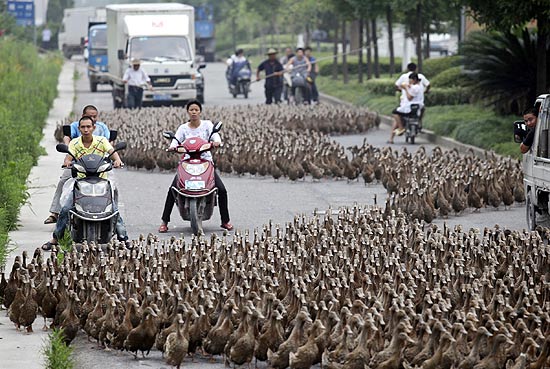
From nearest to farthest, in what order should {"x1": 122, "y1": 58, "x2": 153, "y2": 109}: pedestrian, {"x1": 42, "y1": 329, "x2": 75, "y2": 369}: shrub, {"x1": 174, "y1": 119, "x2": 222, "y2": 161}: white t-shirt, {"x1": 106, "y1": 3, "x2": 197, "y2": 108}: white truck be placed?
{"x1": 42, "y1": 329, "x2": 75, "y2": 369}: shrub < {"x1": 174, "y1": 119, "x2": 222, "y2": 161}: white t-shirt < {"x1": 122, "y1": 58, "x2": 153, "y2": 109}: pedestrian < {"x1": 106, "y1": 3, "x2": 197, "y2": 108}: white truck

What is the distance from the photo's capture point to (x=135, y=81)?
36094 mm

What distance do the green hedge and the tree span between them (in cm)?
847

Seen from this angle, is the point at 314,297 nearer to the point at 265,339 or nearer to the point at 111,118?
the point at 265,339

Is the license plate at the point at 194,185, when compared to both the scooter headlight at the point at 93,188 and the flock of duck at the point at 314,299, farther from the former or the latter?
the flock of duck at the point at 314,299

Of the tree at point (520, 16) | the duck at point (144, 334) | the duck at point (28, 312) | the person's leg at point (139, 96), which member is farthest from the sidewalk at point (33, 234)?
the tree at point (520, 16)

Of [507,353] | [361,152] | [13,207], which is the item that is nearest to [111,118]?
[361,152]

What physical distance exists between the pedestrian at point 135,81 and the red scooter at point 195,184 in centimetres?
2038

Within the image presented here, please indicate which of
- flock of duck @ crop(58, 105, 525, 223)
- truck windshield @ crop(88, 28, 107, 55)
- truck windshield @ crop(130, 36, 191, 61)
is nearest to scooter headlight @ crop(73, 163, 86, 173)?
flock of duck @ crop(58, 105, 525, 223)

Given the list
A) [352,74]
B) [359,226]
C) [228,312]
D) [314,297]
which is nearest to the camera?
[228,312]

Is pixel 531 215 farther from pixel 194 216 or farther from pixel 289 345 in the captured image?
pixel 289 345

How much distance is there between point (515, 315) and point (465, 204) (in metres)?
7.67

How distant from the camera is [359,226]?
13656mm

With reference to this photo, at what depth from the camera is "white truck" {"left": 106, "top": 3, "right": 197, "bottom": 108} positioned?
126ft

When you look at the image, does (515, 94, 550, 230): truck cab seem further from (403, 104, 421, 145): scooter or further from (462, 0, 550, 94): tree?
(403, 104, 421, 145): scooter
